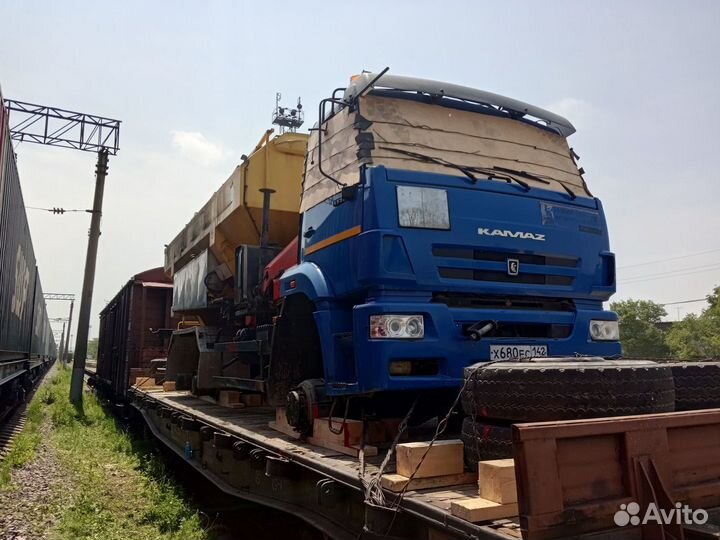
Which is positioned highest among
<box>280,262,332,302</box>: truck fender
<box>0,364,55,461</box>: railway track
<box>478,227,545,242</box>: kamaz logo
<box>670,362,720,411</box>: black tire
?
<box>478,227,545,242</box>: kamaz logo

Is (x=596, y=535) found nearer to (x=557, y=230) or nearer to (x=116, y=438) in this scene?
(x=557, y=230)

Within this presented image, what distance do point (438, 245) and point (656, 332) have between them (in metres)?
71.2

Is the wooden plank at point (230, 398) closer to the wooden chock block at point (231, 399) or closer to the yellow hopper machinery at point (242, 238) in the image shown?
the wooden chock block at point (231, 399)

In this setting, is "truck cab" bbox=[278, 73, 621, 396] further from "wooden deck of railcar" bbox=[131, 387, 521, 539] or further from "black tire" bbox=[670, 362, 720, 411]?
"black tire" bbox=[670, 362, 720, 411]

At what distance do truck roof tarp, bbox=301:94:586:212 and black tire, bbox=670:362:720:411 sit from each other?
1.77m

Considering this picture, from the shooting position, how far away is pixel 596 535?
1.89 metres

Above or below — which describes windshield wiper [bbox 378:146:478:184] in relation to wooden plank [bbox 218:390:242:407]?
above

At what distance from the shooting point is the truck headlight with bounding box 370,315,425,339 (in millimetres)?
3365

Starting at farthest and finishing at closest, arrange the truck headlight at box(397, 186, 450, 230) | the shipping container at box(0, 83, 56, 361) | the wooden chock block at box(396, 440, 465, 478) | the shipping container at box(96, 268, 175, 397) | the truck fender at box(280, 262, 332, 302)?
the shipping container at box(96, 268, 175, 397), the shipping container at box(0, 83, 56, 361), the truck fender at box(280, 262, 332, 302), the truck headlight at box(397, 186, 450, 230), the wooden chock block at box(396, 440, 465, 478)

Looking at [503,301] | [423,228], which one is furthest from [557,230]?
[423,228]

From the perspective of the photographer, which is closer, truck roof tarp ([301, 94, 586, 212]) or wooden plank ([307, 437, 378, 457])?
wooden plank ([307, 437, 378, 457])

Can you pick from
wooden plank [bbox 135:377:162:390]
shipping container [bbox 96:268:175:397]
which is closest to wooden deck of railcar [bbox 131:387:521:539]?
wooden plank [bbox 135:377:162:390]

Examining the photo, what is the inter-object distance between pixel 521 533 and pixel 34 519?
18.8 feet

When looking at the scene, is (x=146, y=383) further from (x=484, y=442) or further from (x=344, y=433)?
(x=484, y=442)
